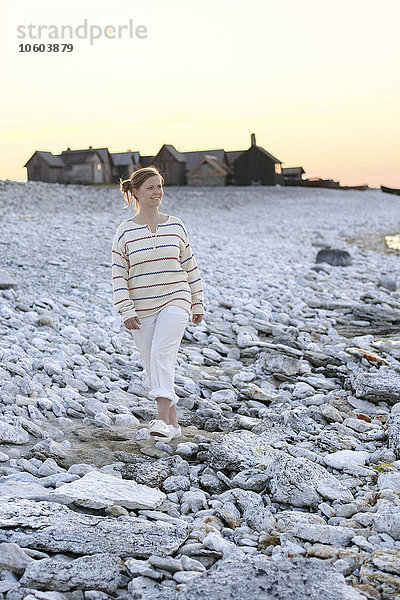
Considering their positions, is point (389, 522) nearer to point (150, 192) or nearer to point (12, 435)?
point (12, 435)

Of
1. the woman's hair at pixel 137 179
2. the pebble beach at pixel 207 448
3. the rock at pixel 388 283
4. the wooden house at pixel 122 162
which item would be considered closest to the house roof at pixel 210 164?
the wooden house at pixel 122 162

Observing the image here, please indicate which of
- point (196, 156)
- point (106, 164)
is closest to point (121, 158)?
point (106, 164)

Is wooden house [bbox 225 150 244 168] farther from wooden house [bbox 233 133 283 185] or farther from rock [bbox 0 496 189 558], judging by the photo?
rock [bbox 0 496 189 558]

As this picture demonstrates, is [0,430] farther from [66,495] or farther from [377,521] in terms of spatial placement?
[377,521]

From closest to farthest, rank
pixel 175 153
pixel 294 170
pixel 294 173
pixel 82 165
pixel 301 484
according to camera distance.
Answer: pixel 301 484, pixel 82 165, pixel 175 153, pixel 294 173, pixel 294 170

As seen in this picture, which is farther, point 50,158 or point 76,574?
point 50,158

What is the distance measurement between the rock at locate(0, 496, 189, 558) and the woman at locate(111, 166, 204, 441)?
148 centimetres

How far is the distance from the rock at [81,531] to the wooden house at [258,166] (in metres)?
50.6

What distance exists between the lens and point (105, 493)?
13.4ft

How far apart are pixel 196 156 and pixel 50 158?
11518 mm

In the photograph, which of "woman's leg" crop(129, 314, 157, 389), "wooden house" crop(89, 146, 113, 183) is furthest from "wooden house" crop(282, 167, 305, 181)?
"woman's leg" crop(129, 314, 157, 389)

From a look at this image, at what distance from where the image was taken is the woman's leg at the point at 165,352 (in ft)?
17.1

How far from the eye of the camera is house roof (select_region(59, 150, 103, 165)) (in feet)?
164

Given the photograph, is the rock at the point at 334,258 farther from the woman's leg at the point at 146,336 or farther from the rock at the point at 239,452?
the rock at the point at 239,452
